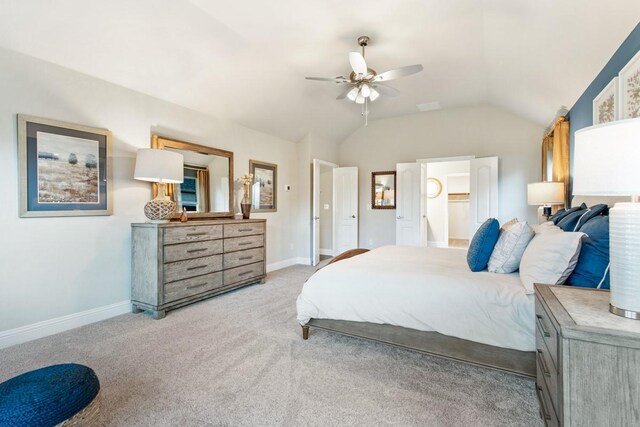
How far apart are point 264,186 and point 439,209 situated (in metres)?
5.23

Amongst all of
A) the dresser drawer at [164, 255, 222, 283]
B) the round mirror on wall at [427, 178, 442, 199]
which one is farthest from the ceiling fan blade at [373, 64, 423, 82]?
the round mirror on wall at [427, 178, 442, 199]

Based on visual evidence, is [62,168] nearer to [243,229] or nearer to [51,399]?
[243,229]

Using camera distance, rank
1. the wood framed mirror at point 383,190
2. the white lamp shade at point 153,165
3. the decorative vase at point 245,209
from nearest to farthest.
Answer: the white lamp shade at point 153,165
the decorative vase at point 245,209
the wood framed mirror at point 383,190

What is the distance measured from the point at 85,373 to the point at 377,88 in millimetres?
3703

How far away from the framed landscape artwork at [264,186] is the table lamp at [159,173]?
1771 mm

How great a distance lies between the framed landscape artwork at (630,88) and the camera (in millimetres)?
1917

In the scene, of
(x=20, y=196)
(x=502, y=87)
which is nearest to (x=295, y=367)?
(x=20, y=196)

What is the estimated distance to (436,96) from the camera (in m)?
5.20

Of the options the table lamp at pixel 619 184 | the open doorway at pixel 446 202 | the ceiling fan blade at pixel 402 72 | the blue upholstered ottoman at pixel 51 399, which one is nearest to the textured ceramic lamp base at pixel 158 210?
the blue upholstered ottoman at pixel 51 399

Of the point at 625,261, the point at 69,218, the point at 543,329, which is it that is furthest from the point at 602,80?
the point at 69,218

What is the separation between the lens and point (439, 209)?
826cm

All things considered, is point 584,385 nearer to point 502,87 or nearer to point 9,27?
point 9,27

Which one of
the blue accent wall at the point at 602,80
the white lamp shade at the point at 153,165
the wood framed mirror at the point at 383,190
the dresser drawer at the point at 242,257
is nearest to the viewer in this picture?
the blue accent wall at the point at 602,80

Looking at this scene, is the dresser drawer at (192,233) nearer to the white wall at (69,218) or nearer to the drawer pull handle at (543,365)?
the white wall at (69,218)
